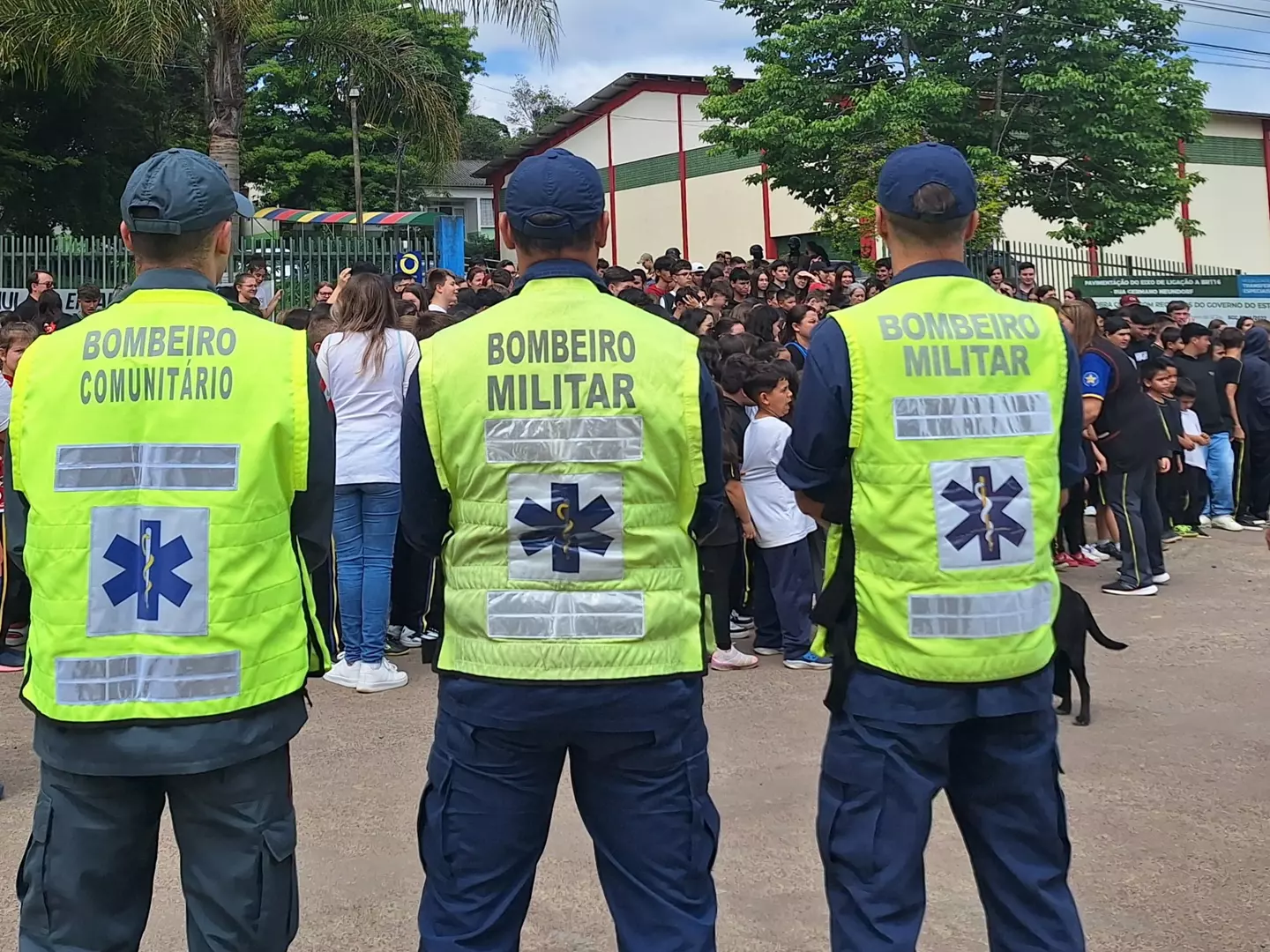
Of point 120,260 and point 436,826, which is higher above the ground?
point 120,260

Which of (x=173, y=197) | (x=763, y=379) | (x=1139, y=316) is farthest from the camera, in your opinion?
(x=1139, y=316)

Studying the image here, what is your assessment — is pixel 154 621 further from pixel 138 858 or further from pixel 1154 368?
pixel 1154 368

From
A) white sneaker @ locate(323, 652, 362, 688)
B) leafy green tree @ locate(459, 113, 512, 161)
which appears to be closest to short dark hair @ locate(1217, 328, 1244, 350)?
white sneaker @ locate(323, 652, 362, 688)

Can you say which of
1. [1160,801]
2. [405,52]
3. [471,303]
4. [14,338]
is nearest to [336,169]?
[405,52]

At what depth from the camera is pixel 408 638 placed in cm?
721

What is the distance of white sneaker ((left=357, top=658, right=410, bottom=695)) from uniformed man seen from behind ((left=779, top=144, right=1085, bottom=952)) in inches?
147

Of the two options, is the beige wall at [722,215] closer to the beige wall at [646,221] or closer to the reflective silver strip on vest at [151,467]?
the beige wall at [646,221]

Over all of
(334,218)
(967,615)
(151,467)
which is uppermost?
(334,218)

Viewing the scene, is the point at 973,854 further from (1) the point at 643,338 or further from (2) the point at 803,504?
(1) the point at 643,338

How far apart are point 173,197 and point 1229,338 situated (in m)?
11.2

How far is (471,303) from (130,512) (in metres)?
7.46

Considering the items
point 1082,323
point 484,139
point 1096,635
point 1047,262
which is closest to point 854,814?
point 1096,635

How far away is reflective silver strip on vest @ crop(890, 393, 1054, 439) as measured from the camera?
2.83 metres

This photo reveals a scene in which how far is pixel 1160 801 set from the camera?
4.61m
